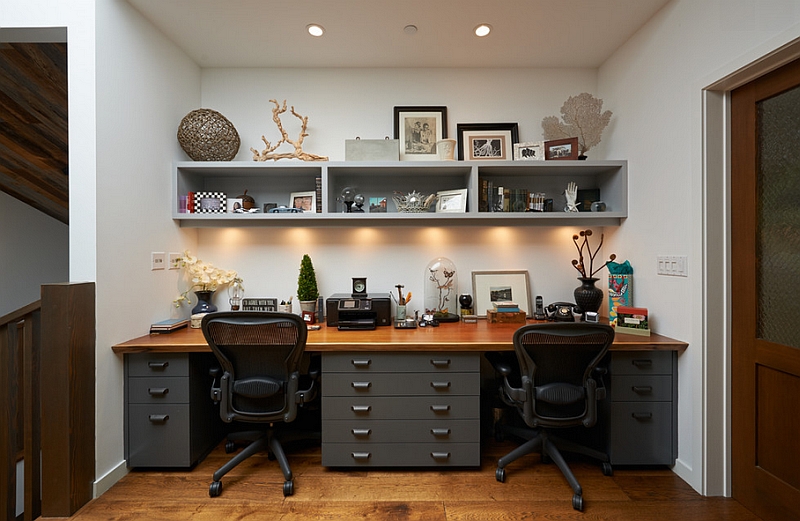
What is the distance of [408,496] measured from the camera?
1.87 metres

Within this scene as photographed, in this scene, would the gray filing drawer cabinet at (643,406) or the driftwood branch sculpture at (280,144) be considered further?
the driftwood branch sculpture at (280,144)

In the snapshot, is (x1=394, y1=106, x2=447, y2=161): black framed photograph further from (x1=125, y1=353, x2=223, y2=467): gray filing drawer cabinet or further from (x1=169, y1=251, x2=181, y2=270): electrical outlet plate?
(x1=125, y1=353, x2=223, y2=467): gray filing drawer cabinet

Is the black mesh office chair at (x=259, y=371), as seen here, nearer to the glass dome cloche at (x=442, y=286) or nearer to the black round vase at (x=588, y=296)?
the glass dome cloche at (x=442, y=286)

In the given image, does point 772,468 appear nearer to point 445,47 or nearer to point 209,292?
point 445,47

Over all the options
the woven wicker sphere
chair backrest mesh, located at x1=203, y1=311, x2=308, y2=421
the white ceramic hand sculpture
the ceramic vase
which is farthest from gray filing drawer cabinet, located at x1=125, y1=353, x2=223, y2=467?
the white ceramic hand sculpture

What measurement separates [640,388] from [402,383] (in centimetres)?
137

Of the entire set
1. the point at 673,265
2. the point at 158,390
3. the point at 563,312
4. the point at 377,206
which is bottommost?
the point at 158,390

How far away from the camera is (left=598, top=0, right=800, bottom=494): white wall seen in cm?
172

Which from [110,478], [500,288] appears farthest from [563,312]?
[110,478]

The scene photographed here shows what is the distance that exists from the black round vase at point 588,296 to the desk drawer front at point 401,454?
49.8 inches

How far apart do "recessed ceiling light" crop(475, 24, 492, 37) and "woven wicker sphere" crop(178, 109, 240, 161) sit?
184 centimetres

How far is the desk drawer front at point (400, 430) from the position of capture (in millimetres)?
2031

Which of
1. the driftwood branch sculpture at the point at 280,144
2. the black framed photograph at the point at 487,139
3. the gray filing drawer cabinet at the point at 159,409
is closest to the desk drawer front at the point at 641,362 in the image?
the black framed photograph at the point at 487,139

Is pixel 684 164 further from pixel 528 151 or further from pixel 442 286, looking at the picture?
pixel 442 286
